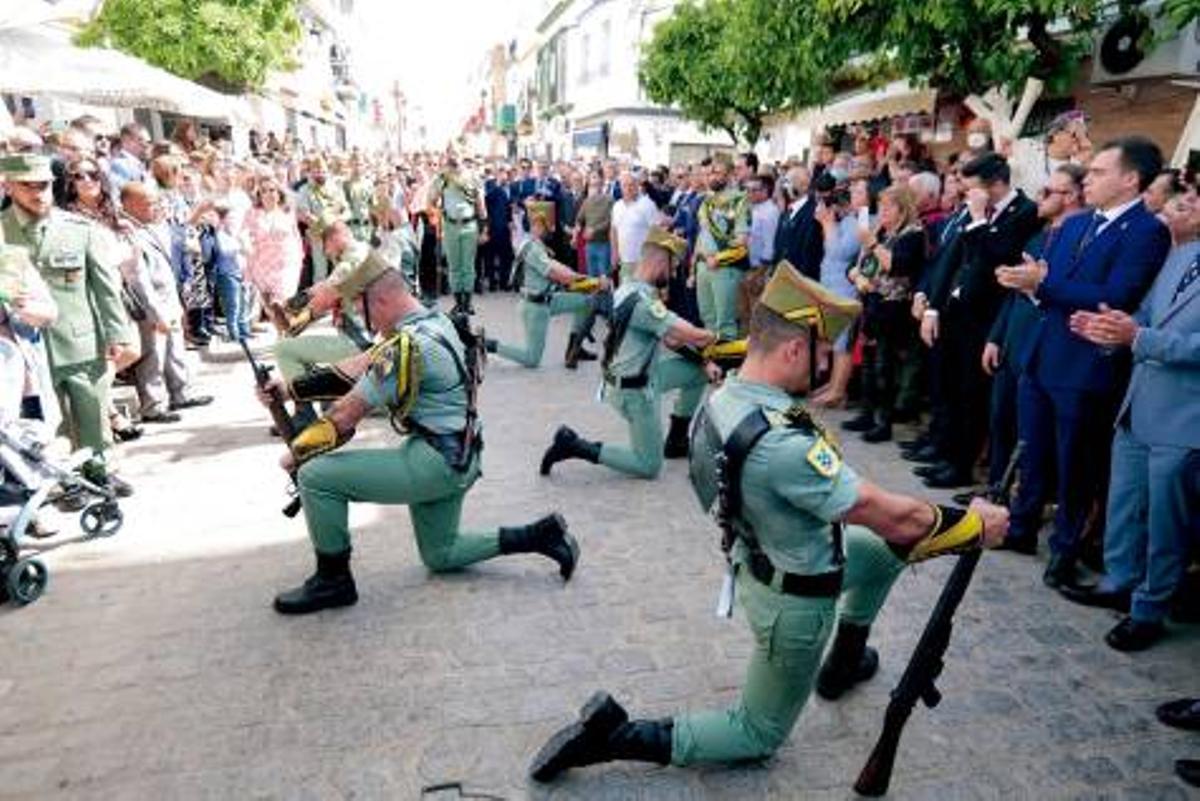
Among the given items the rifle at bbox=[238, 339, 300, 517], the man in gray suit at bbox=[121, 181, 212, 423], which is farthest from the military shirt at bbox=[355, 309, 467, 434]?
the man in gray suit at bbox=[121, 181, 212, 423]

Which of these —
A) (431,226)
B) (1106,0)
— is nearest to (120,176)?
(431,226)

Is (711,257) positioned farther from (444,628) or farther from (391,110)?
(391,110)

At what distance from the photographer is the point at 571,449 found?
5957 mm

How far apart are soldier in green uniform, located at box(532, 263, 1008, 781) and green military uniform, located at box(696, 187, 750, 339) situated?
5.99 m

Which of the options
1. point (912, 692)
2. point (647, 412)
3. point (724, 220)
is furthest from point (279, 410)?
point (724, 220)

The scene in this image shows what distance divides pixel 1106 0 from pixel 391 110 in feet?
423

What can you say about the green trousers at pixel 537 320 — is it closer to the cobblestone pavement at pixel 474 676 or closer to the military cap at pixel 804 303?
the cobblestone pavement at pixel 474 676

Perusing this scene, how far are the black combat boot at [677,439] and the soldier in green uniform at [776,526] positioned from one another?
11.7 ft

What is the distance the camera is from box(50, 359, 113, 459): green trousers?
5.39 m

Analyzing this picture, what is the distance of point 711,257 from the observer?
8.70m

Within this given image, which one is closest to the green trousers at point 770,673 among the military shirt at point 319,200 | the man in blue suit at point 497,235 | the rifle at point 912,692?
the rifle at point 912,692

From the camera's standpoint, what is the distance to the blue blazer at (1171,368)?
3.52 m

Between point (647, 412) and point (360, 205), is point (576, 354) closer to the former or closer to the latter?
point (647, 412)

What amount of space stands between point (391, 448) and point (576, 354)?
5121 millimetres
